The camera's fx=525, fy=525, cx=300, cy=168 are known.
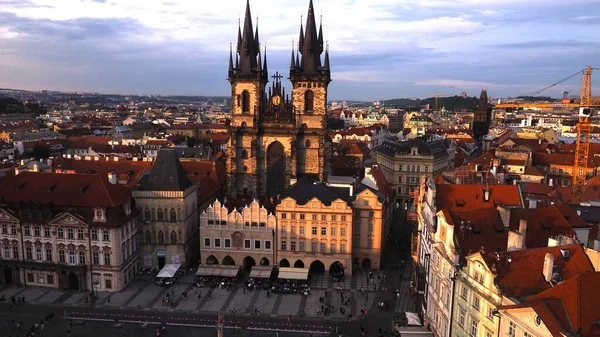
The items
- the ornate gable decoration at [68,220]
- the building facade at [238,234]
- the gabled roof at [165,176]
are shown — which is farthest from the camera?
the gabled roof at [165,176]

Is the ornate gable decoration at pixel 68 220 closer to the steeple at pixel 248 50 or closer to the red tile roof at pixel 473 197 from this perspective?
the steeple at pixel 248 50

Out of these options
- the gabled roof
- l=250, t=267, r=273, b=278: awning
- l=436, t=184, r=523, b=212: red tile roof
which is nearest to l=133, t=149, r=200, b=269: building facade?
the gabled roof

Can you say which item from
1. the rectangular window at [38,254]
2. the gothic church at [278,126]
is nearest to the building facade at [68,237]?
the rectangular window at [38,254]

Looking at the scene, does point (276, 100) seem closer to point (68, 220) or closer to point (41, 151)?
point (68, 220)

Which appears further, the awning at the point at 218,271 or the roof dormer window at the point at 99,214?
the awning at the point at 218,271

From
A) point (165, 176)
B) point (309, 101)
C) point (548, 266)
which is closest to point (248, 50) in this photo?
point (309, 101)

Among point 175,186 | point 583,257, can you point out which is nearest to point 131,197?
point 175,186

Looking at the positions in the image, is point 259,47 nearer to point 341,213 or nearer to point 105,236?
point 341,213
